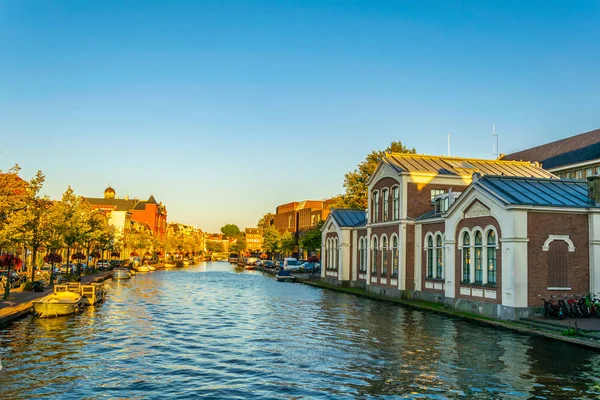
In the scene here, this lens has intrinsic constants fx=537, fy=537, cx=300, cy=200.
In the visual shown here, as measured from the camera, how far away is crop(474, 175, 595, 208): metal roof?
101ft

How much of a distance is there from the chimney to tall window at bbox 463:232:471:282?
758 centimetres

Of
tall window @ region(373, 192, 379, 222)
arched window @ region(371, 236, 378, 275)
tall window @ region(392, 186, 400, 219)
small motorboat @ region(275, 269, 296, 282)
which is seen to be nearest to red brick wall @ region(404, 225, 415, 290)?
tall window @ region(392, 186, 400, 219)

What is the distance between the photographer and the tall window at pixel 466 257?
34812 mm

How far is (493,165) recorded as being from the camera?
50.1 metres

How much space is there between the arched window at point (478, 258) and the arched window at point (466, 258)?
2.46ft

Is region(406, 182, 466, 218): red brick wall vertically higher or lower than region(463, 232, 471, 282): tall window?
higher

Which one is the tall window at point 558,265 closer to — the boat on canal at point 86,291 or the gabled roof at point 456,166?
the gabled roof at point 456,166

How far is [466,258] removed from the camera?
35.2 metres

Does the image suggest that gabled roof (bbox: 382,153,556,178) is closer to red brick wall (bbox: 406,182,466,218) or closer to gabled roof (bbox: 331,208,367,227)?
red brick wall (bbox: 406,182,466,218)

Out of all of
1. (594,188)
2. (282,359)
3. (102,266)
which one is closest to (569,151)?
(594,188)

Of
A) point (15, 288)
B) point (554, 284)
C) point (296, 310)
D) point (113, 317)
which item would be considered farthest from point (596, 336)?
point (15, 288)

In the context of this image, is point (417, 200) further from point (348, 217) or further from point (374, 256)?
point (348, 217)

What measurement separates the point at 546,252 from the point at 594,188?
5658mm

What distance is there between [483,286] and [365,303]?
12941 mm
